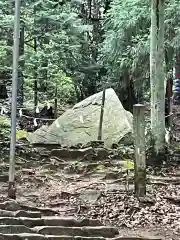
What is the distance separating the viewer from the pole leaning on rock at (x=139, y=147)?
273 inches

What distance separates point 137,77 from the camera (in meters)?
14.3

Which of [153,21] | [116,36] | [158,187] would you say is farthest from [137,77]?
[158,187]

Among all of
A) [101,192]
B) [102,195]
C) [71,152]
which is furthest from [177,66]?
[102,195]

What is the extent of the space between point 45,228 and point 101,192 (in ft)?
10.1

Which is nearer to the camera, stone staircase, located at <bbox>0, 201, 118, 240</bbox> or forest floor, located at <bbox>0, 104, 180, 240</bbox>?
stone staircase, located at <bbox>0, 201, 118, 240</bbox>

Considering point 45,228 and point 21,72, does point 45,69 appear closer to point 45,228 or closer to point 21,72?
point 21,72

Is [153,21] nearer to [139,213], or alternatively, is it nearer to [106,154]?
[106,154]

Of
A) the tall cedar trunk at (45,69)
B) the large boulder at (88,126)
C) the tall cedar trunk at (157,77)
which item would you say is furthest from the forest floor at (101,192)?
the tall cedar trunk at (45,69)

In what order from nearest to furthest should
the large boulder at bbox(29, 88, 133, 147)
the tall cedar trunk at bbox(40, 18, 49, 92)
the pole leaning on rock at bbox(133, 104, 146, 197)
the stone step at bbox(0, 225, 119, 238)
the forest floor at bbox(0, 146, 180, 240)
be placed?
the stone step at bbox(0, 225, 119, 238) < the forest floor at bbox(0, 146, 180, 240) < the pole leaning on rock at bbox(133, 104, 146, 197) < the large boulder at bbox(29, 88, 133, 147) < the tall cedar trunk at bbox(40, 18, 49, 92)

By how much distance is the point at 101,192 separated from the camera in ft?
25.2

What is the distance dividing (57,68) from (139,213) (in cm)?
841

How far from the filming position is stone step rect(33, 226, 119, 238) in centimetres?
467

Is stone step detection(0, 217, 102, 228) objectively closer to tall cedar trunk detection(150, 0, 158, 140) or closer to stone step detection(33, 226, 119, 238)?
stone step detection(33, 226, 119, 238)

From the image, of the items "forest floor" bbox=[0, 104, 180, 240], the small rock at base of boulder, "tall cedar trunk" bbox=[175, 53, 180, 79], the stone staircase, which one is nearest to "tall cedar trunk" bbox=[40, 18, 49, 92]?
the small rock at base of boulder
